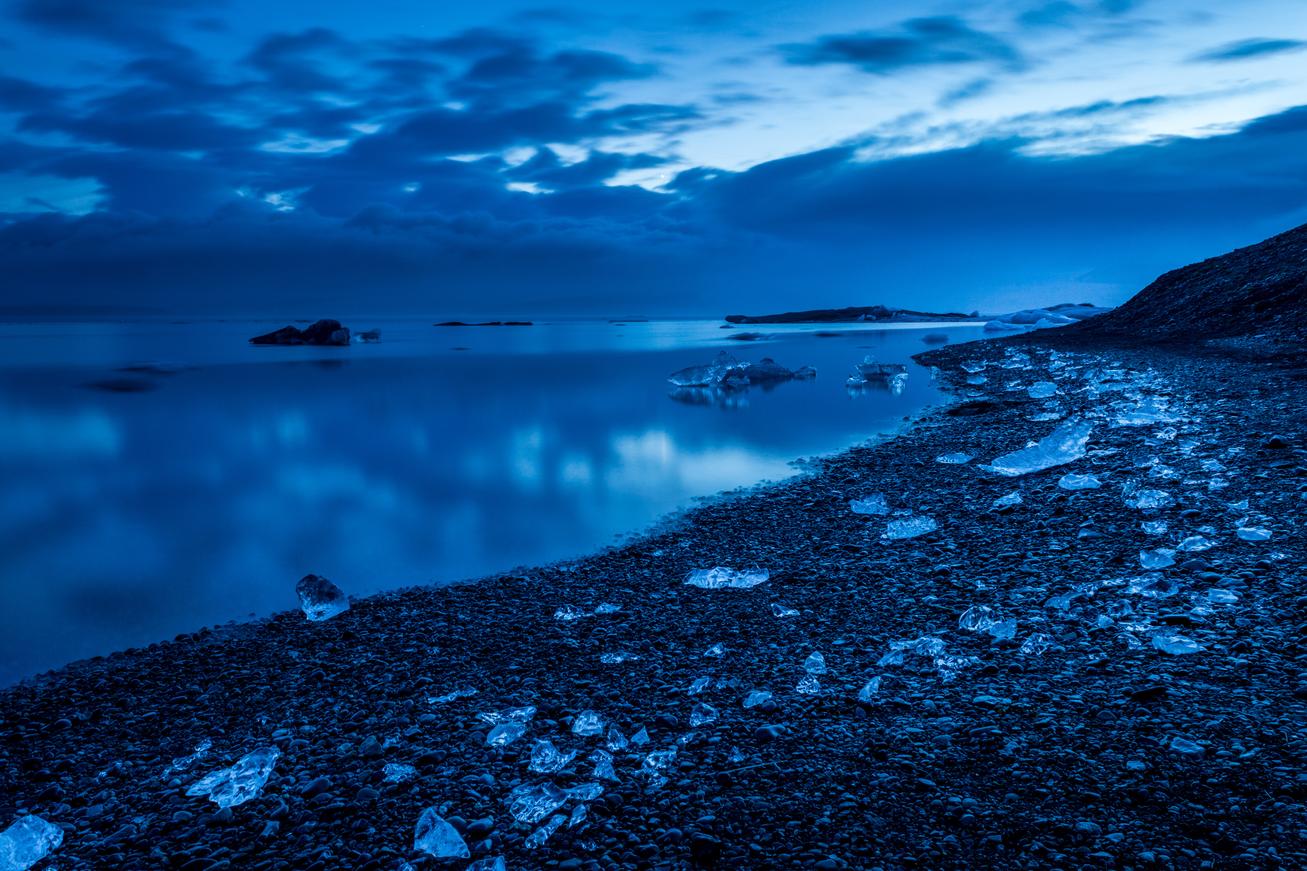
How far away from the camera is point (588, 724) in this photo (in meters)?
3.86

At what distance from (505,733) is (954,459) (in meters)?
8.21

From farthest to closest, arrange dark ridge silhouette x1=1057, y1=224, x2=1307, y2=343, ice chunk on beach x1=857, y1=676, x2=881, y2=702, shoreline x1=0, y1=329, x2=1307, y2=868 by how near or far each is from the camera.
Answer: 1. dark ridge silhouette x1=1057, y1=224, x2=1307, y2=343
2. ice chunk on beach x1=857, y1=676, x2=881, y2=702
3. shoreline x1=0, y1=329, x2=1307, y2=868

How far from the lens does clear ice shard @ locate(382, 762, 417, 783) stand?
3.46 m

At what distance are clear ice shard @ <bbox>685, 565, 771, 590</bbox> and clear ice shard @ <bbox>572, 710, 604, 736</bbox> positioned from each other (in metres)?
2.18

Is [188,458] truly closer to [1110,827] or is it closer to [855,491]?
[855,491]

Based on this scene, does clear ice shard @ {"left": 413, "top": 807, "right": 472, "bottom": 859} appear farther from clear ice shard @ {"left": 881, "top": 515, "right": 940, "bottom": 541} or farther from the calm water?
clear ice shard @ {"left": 881, "top": 515, "right": 940, "bottom": 541}

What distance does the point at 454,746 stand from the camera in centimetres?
375

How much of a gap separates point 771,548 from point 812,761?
364 centimetres

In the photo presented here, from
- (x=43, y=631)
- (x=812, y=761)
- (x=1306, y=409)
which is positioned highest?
(x=1306, y=409)

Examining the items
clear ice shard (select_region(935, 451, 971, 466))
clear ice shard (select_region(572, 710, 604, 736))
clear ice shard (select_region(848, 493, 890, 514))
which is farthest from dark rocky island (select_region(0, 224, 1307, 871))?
clear ice shard (select_region(935, 451, 971, 466))

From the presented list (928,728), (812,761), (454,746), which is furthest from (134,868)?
(928,728)

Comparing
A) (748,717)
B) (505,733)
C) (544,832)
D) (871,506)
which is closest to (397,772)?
(505,733)

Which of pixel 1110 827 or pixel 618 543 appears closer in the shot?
pixel 1110 827

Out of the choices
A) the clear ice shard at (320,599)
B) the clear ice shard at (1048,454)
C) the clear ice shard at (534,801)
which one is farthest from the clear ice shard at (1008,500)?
the clear ice shard at (320,599)
